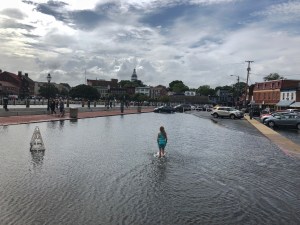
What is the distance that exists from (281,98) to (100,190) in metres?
84.2

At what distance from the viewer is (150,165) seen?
49.0 ft

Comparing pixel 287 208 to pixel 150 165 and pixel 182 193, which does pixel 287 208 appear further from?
pixel 150 165

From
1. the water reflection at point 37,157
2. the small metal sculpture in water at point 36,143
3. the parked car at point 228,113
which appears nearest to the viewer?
the water reflection at point 37,157

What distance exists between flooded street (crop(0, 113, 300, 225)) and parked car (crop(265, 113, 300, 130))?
2218 centimetres

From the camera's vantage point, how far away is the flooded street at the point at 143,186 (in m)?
8.77

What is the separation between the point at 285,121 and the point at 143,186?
1282 inches

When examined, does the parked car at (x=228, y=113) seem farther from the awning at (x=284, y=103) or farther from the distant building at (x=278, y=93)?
the distant building at (x=278, y=93)

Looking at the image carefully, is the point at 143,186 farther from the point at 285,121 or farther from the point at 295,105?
the point at 295,105

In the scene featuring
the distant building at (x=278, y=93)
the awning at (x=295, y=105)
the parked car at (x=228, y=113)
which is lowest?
the parked car at (x=228, y=113)

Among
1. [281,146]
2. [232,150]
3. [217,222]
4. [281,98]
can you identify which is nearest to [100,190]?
[217,222]

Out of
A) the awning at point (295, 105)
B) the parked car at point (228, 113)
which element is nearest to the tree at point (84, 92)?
the awning at point (295, 105)

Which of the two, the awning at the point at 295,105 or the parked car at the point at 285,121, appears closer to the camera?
the parked car at the point at 285,121

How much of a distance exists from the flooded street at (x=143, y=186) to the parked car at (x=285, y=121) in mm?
22179

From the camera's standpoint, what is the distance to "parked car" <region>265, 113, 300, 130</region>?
4050cm
